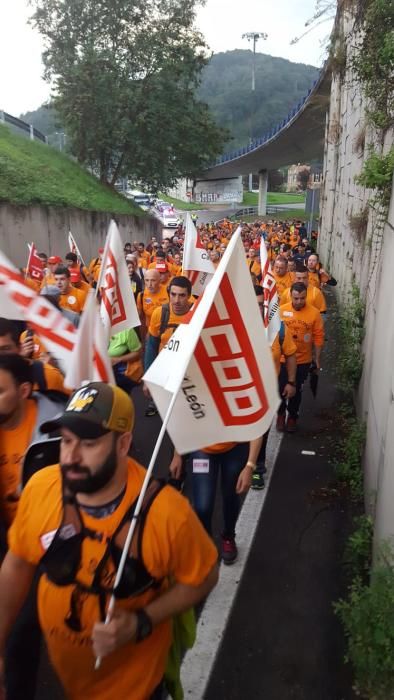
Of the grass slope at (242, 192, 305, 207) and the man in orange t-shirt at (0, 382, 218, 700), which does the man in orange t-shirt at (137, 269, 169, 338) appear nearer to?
the man in orange t-shirt at (0, 382, 218, 700)

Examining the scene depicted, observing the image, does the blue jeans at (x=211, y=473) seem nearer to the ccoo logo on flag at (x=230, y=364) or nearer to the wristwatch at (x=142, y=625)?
the ccoo logo on flag at (x=230, y=364)

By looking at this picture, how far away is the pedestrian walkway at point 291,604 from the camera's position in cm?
325

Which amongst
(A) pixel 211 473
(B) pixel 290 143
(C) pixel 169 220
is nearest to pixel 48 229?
(A) pixel 211 473

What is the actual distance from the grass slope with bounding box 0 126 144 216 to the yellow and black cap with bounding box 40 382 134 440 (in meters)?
15.0

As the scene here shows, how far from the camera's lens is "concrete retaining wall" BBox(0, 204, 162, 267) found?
1573cm

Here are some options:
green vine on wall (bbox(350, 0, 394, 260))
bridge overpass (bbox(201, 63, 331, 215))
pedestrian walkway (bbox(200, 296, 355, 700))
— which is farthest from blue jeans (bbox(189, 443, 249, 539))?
bridge overpass (bbox(201, 63, 331, 215))

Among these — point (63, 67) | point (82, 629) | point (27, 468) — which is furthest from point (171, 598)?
point (63, 67)

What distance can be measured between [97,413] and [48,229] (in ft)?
57.2

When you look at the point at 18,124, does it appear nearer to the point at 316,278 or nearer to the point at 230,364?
the point at 316,278

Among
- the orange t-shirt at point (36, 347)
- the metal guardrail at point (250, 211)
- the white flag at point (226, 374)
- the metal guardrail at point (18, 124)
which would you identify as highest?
the metal guardrail at point (18, 124)

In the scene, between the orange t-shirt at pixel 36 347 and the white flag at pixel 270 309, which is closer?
the orange t-shirt at pixel 36 347

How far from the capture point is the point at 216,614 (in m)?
3.79

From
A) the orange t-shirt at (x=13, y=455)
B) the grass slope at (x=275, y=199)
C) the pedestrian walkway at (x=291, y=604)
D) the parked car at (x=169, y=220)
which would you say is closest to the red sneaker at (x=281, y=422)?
the pedestrian walkway at (x=291, y=604)

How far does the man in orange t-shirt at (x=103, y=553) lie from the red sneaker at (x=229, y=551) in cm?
211
